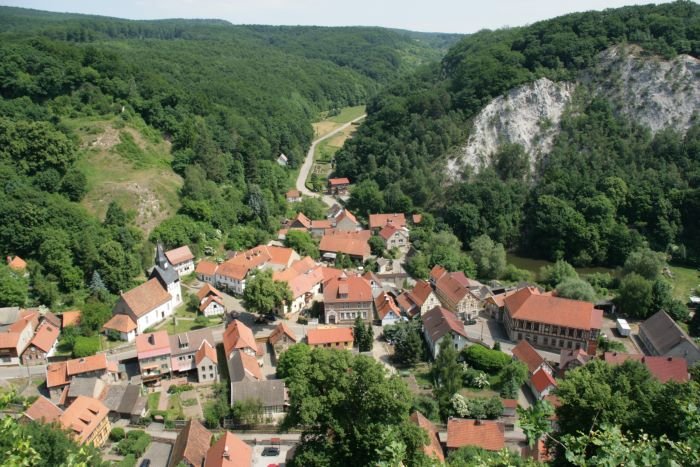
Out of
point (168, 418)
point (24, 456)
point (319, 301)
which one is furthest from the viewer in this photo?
point (319, 301)

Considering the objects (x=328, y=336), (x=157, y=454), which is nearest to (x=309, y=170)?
(x=328, y=336)

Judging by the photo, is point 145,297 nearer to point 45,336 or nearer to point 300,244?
point 45,336

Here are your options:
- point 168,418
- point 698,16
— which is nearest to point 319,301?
point 168,418

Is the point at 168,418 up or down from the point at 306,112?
down

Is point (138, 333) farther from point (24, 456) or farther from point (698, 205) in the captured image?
point (698, 205)

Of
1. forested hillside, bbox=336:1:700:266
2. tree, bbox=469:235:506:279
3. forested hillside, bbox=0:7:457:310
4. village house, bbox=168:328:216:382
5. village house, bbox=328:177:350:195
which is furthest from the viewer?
village house, bbox=328:177:350:195

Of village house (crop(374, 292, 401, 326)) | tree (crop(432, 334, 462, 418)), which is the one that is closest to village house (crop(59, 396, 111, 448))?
tree (crop(432, 334, 462, 418))

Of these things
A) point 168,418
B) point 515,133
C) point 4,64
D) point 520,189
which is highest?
point 4,64

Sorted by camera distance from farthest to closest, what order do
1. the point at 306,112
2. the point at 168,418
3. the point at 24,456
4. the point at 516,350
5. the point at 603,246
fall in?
the point at 306,112 → the point at 603,246 → the point at 516,350 → the point at 168,418 → the point at 24,456

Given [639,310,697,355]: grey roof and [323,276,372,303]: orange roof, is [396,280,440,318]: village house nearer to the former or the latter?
[323,276,372,303]: orange roof
